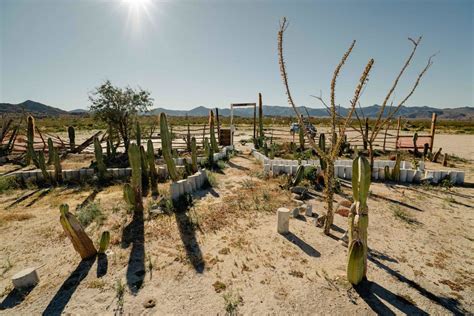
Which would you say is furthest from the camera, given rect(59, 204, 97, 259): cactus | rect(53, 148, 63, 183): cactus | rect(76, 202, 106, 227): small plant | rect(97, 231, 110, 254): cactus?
rect(53, 148, 63, 183): cactus

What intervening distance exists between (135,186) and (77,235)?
65.4 inches

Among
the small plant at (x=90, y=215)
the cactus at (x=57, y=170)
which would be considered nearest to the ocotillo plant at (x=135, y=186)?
the small plant at (x=90, y=215)

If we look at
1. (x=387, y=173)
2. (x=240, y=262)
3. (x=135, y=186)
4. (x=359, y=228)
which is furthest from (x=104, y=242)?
(x=387, y=173)

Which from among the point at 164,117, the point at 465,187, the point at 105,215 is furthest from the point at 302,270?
the point at 465,187

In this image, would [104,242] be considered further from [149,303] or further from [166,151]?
[166,151]

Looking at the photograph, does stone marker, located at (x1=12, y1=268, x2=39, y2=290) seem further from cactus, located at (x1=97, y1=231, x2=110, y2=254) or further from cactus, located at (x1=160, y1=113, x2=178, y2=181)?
cactus, located at (x1=160, y1=113, x2=178, y2=181)

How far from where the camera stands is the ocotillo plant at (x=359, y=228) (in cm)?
306

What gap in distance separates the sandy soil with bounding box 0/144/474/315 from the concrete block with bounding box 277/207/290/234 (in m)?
0.16

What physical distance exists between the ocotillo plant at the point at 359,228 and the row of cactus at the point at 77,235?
3481 mm

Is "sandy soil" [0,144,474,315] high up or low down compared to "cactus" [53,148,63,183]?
down

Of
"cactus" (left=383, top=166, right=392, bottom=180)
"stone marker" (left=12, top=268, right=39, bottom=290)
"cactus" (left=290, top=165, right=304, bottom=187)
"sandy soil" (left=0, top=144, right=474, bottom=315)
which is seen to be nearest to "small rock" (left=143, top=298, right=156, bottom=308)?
"sandy soil" (left=0, top=144, right=474, bottom=315)

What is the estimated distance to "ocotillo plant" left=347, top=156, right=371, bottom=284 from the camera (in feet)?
10.0

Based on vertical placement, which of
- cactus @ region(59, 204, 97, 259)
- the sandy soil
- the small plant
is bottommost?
the sandy soil

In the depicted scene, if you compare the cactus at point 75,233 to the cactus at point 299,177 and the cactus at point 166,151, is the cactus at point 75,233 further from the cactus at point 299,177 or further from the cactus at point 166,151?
the cactus at point 299,177
